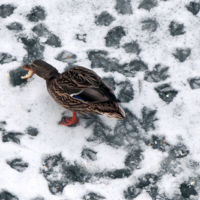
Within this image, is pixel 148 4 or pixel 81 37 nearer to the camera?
pixel 81 37

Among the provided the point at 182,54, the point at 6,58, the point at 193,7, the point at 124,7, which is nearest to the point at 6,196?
the point at 6,58

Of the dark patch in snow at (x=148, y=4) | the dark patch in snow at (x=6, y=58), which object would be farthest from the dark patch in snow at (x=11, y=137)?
the dark patch in snow at (x=148, y=4)

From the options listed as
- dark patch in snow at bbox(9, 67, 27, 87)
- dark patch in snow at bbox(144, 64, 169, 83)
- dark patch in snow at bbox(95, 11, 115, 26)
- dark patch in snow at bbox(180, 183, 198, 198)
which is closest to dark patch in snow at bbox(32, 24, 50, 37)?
dark patch in snow at bbox(9, 67, 27, 87)

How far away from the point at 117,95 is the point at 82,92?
62 cm

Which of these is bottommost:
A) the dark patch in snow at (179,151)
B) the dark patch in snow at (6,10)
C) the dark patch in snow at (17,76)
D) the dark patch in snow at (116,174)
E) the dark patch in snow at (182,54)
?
the dark patch in snow at (116,174)

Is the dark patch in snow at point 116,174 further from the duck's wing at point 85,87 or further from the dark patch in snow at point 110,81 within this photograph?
the dark patch in snow at point 110,81

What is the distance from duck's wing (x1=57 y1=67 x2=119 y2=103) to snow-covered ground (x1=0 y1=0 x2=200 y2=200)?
44cm

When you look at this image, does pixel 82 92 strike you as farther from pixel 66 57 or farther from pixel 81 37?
pixel 81 37

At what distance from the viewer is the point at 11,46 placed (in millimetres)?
3199

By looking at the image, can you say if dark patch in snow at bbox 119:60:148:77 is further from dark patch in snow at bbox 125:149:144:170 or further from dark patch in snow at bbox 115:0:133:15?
dark patch in snow at bbox 125:149:144:170

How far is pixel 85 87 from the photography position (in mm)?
2570

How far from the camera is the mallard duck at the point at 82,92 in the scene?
2537mm

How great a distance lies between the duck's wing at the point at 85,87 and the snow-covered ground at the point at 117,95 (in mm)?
439

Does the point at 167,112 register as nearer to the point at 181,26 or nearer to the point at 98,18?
the point at 181,26
